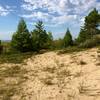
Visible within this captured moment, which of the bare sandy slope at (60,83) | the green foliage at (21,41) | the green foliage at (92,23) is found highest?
the green foliage at (92,23)

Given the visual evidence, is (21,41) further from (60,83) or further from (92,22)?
(60,83)

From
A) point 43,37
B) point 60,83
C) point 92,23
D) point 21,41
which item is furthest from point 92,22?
point 60,83

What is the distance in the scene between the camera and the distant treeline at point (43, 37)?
29150 millimetres

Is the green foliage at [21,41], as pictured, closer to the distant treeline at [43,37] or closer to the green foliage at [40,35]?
the distant treeline at [43,37]

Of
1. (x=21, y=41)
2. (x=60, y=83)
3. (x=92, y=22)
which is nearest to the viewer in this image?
(x=60, y=83)

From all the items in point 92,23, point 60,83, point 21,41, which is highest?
point 92,23

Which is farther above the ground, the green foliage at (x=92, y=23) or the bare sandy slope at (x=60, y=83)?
the green foliage at (x=92, y=23)

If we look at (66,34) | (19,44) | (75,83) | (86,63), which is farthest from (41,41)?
(75,83)

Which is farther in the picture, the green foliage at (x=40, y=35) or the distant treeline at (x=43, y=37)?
the green foliage at (x=40, y=35)

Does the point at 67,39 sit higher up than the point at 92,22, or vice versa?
the point at 92,22

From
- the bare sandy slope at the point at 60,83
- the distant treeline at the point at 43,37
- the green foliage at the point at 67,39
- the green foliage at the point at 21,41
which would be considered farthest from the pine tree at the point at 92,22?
the bare sandy slope at the point at 60,83

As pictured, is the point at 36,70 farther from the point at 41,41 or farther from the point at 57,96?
the point at 41,41

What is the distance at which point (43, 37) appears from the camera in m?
45.9

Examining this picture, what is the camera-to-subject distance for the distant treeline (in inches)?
1148
